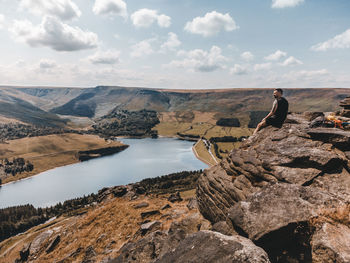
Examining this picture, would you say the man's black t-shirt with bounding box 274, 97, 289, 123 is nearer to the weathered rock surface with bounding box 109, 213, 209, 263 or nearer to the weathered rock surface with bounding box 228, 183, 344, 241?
the weathered rock surface with bounding box 228, 183, 344, 241

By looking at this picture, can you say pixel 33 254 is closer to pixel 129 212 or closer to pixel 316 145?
pixel 129 212

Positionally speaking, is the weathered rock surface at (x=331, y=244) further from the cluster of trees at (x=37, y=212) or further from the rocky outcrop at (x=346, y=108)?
the cluster of trees at (x=37, y=212)

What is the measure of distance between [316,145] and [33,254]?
39252 millimetres

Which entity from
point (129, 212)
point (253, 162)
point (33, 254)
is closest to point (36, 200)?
point (33, 254)

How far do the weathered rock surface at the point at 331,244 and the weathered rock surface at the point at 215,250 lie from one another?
90.6 inches

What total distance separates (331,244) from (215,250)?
473cm

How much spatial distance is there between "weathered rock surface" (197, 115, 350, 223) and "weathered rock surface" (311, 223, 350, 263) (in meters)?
3.99

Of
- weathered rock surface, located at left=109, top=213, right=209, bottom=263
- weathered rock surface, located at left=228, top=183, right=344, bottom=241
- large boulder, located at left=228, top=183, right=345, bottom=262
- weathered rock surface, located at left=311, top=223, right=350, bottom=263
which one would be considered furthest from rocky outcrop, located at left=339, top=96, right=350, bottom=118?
weathered rock surface, located at left=109, top=213, right=209, bottom=263

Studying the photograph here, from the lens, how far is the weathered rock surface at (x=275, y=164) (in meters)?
12.7

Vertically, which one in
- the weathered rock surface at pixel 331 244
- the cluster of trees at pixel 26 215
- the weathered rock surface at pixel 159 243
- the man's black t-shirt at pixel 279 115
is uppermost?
the man's black t-shirt at pixel 279 115

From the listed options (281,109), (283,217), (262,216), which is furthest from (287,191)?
(281,109)

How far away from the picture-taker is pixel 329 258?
7777mm

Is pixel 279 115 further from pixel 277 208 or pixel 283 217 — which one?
pixel 283 217

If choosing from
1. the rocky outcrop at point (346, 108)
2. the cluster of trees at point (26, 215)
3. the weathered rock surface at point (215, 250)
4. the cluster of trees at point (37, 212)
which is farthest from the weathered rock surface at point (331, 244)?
the cluster of trees at point (26, 215)
